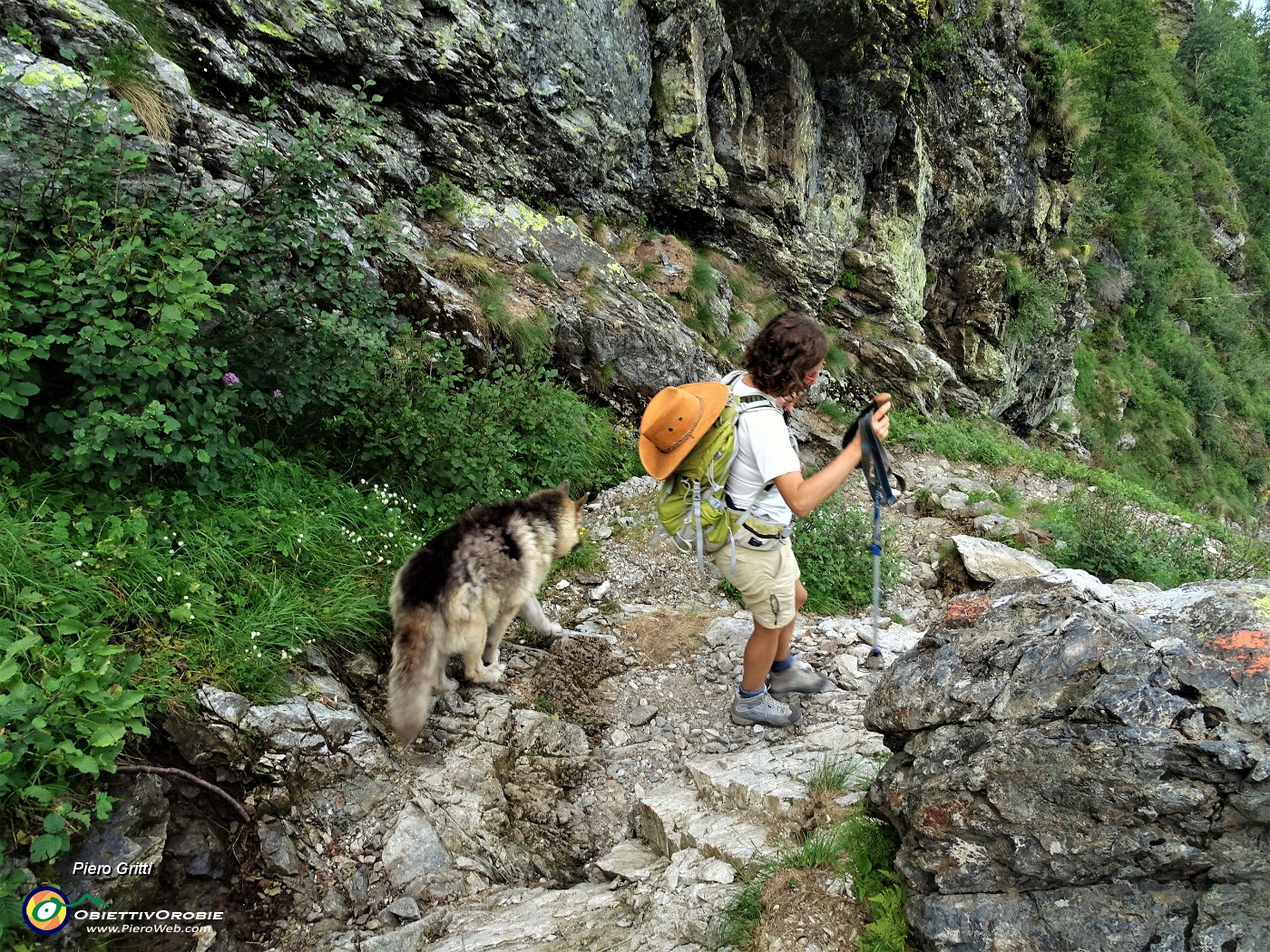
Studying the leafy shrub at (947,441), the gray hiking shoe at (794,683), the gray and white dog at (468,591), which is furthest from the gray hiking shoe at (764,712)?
the leafy shrub at (947,441)

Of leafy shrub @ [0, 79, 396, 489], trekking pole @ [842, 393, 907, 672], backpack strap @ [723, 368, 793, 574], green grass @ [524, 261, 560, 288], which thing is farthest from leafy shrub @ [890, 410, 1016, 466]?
leafy shrub @ [0, 79, 396, 489]

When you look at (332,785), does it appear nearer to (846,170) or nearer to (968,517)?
(968,517)

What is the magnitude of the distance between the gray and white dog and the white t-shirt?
168 cm

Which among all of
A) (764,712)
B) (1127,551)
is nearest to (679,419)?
(764,712)

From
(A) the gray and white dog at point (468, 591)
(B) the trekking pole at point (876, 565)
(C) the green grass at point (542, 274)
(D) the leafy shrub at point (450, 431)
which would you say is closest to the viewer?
(A) the gray and white dog at point (468, 591)

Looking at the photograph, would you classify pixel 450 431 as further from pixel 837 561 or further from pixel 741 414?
pixel 837 561

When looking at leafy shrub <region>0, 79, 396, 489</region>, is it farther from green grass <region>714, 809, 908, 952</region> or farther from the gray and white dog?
green grass <region>714, 809, 908, 952</region>

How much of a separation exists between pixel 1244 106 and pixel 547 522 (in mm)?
59709

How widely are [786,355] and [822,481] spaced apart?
745mm

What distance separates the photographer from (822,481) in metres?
3.51

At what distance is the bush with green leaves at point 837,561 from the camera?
6.96 meters

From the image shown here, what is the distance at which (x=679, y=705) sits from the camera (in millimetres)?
5199

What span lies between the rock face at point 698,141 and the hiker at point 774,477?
4.73 meters

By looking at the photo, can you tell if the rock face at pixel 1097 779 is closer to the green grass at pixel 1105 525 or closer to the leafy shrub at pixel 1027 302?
the green grass at pixel 1105 525
